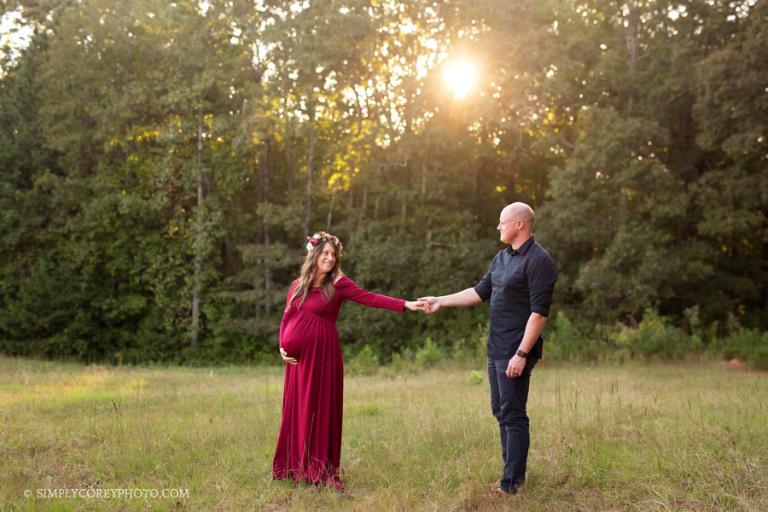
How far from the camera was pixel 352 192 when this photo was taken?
25.3 metres

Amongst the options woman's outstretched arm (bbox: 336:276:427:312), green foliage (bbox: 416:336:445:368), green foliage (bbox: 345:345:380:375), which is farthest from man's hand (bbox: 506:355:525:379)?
green foliage (bbox: 416:336:445:368)

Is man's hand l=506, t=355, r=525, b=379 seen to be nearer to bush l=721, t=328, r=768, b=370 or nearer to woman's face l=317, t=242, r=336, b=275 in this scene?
woman's face l=317, t=242, r=336, b=275

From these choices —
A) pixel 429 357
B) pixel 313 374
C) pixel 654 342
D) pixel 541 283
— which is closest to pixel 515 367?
pixel 541 283

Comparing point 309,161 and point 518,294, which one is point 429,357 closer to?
point 309,161

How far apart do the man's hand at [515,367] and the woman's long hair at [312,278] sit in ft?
5.48

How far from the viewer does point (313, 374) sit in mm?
6004

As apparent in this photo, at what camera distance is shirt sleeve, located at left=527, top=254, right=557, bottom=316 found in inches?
209

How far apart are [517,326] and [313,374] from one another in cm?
177

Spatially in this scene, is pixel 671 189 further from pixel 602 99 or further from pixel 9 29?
pixel 9 29

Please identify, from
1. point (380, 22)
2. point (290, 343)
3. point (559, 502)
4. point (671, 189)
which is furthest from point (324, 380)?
point (380, 22)

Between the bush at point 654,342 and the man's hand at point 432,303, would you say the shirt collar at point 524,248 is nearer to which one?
the man's hand at point 432,303

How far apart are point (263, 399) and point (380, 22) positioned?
15976 millimetres

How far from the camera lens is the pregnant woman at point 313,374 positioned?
5941 mm

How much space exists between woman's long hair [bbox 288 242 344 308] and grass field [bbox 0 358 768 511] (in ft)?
5.18
